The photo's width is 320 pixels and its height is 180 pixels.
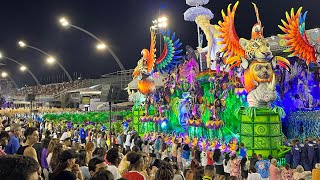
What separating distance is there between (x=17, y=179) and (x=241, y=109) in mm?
12092

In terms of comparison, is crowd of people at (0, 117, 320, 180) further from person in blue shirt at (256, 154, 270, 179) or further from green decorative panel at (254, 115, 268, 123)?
green decorative panel at (254, 115, 268, 123)

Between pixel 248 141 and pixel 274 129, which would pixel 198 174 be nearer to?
pixel 248 141

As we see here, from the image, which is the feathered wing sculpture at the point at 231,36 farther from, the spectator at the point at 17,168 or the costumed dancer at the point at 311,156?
the spectator at the point at 17,168

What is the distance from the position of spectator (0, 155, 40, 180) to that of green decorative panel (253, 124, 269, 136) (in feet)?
36.9

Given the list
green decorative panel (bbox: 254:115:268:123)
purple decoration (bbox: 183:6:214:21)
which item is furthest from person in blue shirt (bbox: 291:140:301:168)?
purple decoration (bbox: 183:6:214:21)

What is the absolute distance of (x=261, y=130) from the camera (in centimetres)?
1344

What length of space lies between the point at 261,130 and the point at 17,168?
37.5 ft

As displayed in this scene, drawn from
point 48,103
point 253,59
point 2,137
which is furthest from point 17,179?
point 48,103

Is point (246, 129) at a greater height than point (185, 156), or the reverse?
point (246, 129)

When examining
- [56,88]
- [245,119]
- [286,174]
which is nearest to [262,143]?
[245,119]

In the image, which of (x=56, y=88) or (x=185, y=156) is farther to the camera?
(x=56, y=88)

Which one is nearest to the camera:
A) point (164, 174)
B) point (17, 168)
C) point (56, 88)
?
point (17, 168)

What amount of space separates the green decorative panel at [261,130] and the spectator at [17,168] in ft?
36.9

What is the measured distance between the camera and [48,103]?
50812mm
